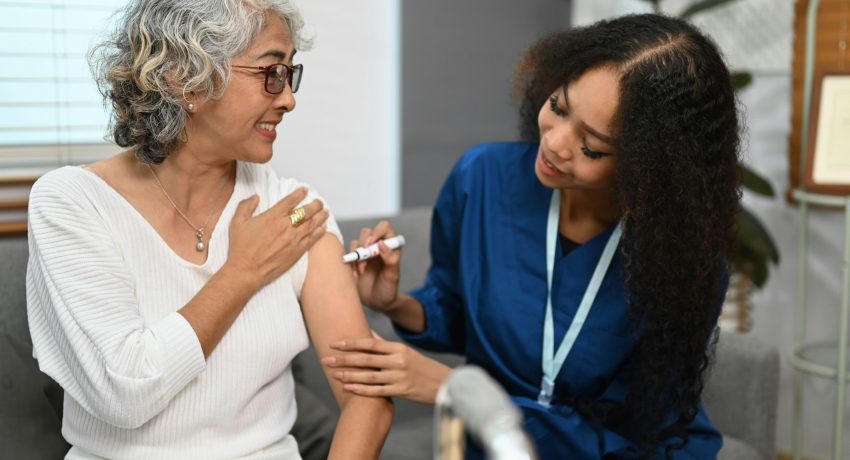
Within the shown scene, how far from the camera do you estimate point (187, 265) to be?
1.58 metres

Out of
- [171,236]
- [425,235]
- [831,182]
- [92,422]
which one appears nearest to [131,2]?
[171,236]

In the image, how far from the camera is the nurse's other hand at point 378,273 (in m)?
1.80

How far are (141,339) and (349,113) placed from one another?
1813 millimetres

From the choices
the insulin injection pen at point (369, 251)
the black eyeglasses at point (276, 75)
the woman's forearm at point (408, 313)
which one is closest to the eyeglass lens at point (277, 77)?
the black eyeglasses at point (276, 75)

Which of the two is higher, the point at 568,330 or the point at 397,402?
the point at 568,330

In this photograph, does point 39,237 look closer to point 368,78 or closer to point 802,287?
point 368,78

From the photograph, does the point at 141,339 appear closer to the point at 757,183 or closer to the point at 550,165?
the point at 550,165

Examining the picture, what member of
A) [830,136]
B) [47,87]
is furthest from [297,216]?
[830,136]

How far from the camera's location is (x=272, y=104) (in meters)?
1.59

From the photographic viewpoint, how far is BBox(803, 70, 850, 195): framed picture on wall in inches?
102

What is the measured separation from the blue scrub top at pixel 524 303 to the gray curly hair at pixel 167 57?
628 mm

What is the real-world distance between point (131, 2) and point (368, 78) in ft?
5.32

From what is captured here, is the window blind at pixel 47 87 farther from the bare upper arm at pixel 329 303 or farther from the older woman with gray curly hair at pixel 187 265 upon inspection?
the bare upper arm at pixel 329 303

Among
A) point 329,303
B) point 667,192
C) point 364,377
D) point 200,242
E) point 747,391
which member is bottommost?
point 747,391
